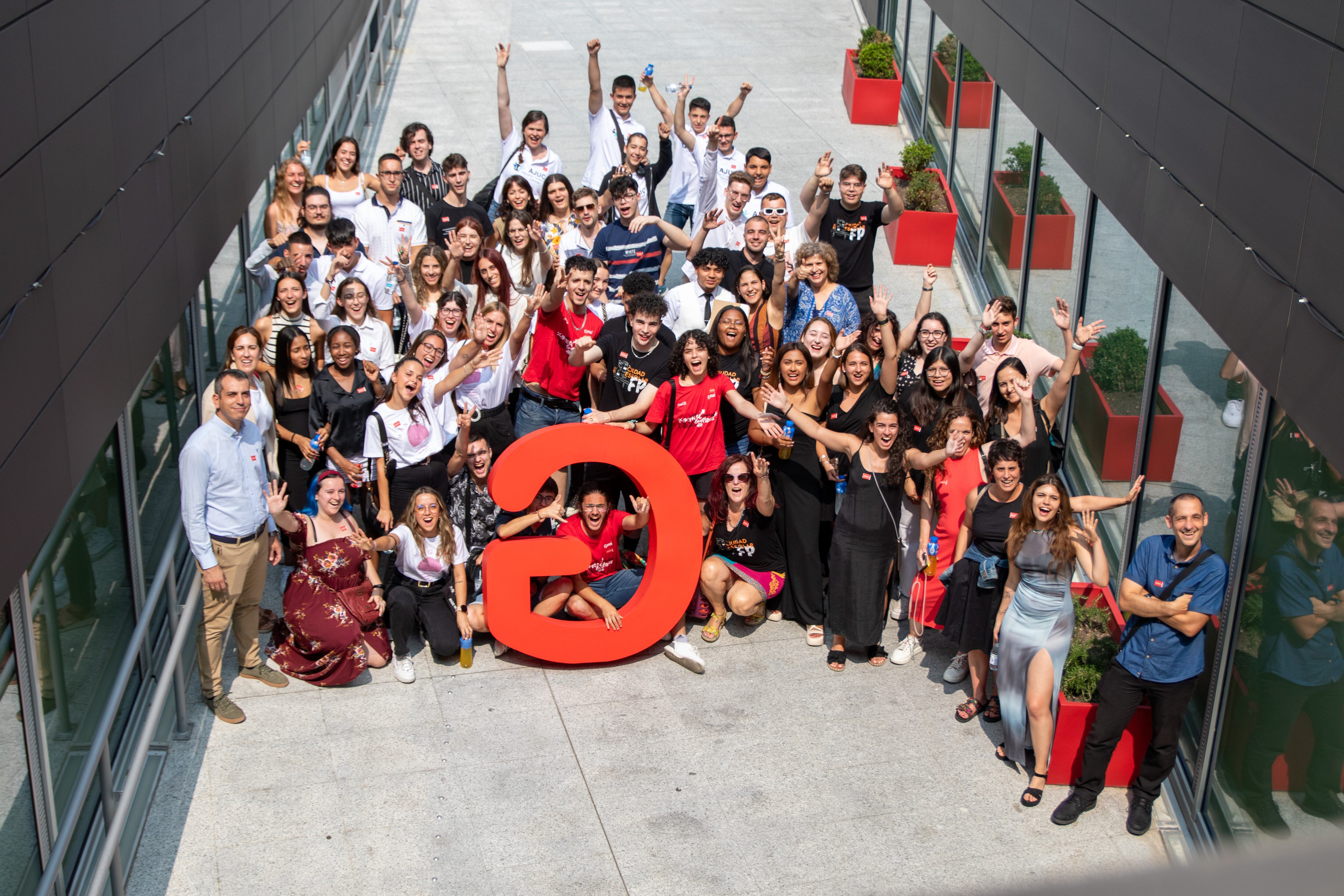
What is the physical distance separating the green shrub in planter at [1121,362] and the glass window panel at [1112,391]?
1cm

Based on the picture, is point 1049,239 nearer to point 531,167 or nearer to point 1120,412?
point 1120,412

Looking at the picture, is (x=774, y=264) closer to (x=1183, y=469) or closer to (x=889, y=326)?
(x=889, y=326)

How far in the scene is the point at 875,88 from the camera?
1942 centimetres

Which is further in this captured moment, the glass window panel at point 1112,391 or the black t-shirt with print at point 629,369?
the glass window panel at point 1112,391

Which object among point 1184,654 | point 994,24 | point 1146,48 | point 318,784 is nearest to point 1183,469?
point 1184,654

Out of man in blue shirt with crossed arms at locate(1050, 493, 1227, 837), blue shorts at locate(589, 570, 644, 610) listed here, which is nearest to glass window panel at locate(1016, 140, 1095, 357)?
man in blue shirt with crossed arms at locate(1050, 493, 1227, 837)

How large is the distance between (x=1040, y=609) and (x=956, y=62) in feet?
36.3

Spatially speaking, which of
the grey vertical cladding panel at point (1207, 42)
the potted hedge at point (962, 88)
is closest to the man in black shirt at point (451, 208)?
the grey vertical cladding panel at point (1207, 42)

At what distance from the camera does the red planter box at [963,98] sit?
50.3ft

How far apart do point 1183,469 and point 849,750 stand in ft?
9.29

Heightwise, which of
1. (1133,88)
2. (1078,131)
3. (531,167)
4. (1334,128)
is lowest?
(531,167)

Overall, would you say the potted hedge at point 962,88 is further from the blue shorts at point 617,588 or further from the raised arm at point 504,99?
the blue shorts at point 617,588

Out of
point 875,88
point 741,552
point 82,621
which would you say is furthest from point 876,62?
point 82,621

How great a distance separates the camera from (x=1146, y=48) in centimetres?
922
